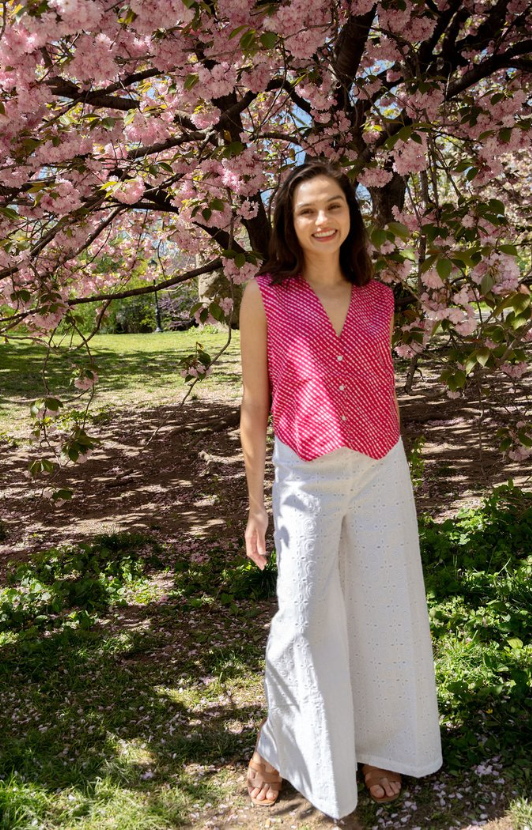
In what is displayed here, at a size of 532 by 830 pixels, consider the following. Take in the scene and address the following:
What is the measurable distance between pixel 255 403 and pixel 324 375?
22 cm

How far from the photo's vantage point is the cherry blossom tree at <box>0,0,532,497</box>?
2.98 m

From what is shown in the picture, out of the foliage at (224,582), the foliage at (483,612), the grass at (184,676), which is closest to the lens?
the grass at (184,676)

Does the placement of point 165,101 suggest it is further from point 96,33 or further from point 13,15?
point 13,15

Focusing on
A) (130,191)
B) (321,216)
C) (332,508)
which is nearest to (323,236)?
(321,216)

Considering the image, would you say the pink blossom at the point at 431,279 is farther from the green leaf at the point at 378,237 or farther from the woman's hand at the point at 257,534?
the woman's hand at the point at 257,534

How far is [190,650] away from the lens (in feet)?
10.7

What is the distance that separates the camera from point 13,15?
9.00 feet

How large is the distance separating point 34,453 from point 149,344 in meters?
10.8

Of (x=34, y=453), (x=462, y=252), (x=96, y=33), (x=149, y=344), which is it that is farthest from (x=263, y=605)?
(x=149, y=344)

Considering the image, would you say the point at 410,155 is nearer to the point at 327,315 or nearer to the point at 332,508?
the point at 327,315

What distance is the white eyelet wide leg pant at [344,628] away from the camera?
1998 mm

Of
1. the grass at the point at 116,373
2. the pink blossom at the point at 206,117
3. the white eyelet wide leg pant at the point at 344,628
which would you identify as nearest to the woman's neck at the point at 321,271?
the white eyelet wide leg pant at the point at 344,628

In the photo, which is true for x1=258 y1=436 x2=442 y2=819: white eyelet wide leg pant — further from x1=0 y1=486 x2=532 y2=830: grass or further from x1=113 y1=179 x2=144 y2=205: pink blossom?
→ x1=113 y1=179 x2=144 y2=205: pink blossom

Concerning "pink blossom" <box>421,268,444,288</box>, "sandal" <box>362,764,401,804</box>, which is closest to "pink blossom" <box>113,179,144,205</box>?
"pink blossom" <box>421,268,444,288</box>
